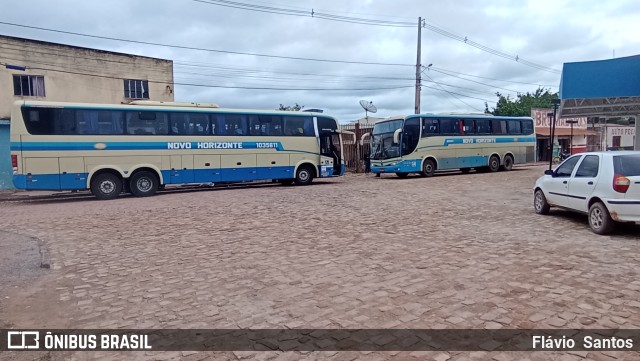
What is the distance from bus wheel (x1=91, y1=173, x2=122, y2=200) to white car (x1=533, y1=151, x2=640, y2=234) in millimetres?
14262

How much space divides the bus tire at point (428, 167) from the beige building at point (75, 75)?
57.8 feet

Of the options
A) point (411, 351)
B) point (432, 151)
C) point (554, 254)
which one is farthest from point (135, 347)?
point (432, 151)

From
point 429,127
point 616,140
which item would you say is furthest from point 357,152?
point 616,140

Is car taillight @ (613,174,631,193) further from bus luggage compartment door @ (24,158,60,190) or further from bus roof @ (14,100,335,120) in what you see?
bus luggage compartment door @ (24,158,60,190)

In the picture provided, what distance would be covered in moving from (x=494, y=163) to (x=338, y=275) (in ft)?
74.9

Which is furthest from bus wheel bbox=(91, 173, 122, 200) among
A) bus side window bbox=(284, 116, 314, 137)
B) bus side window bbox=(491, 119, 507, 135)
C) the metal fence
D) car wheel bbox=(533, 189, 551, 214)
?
bus side window bbox=(491, 119, 507, 135)

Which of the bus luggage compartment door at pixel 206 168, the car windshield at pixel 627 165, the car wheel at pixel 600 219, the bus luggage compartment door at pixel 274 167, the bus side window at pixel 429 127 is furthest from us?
the bus side window at pixel 429 127

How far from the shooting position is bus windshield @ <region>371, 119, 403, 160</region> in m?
22.3

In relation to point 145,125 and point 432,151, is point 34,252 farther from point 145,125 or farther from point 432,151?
point 432,151

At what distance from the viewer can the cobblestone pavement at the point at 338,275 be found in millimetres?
3998

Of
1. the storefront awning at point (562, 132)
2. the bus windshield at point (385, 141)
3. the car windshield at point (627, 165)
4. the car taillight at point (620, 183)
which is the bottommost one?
the car taillight at point (620, 183)

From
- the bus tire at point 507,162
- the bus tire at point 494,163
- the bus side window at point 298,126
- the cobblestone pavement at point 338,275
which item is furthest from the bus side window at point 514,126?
the cobblestone pavement at point 338,275

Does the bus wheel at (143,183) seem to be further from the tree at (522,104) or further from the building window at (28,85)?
the tree at (522,104)

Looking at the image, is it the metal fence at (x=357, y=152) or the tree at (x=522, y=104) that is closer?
the metal fence at (x=357, y=152)
